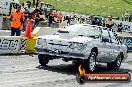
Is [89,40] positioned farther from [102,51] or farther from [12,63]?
[12,63]

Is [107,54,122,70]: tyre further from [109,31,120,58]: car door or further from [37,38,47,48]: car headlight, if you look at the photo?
[37,38,47,48]: car headlight

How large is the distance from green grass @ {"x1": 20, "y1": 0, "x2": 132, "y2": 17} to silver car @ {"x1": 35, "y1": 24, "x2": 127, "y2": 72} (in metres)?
47.3

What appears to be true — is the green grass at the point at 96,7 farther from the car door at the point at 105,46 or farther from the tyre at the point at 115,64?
the car door at the point at 105,46

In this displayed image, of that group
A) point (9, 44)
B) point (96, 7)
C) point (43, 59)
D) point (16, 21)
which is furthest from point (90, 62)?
point (96, 7)

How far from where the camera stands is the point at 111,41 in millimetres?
15914

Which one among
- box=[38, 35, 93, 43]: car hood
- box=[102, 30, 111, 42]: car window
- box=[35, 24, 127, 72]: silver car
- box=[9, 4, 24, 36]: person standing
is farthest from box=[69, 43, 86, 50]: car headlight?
box=[9, 4, 24, 36]: person standing

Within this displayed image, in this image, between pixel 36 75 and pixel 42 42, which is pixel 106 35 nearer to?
pixel 42 42

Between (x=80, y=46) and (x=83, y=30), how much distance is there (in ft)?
5.37

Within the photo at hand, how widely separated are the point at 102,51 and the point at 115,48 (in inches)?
56.1

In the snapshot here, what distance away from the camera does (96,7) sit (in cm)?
6725

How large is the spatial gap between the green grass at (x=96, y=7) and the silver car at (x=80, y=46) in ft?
155

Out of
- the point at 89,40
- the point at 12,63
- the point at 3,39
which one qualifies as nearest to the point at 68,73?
the point at 89,40

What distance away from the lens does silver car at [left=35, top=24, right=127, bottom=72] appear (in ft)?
44.4

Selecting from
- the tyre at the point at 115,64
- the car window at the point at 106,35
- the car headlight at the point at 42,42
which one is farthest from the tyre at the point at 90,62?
the tyre at the point at 115,64
